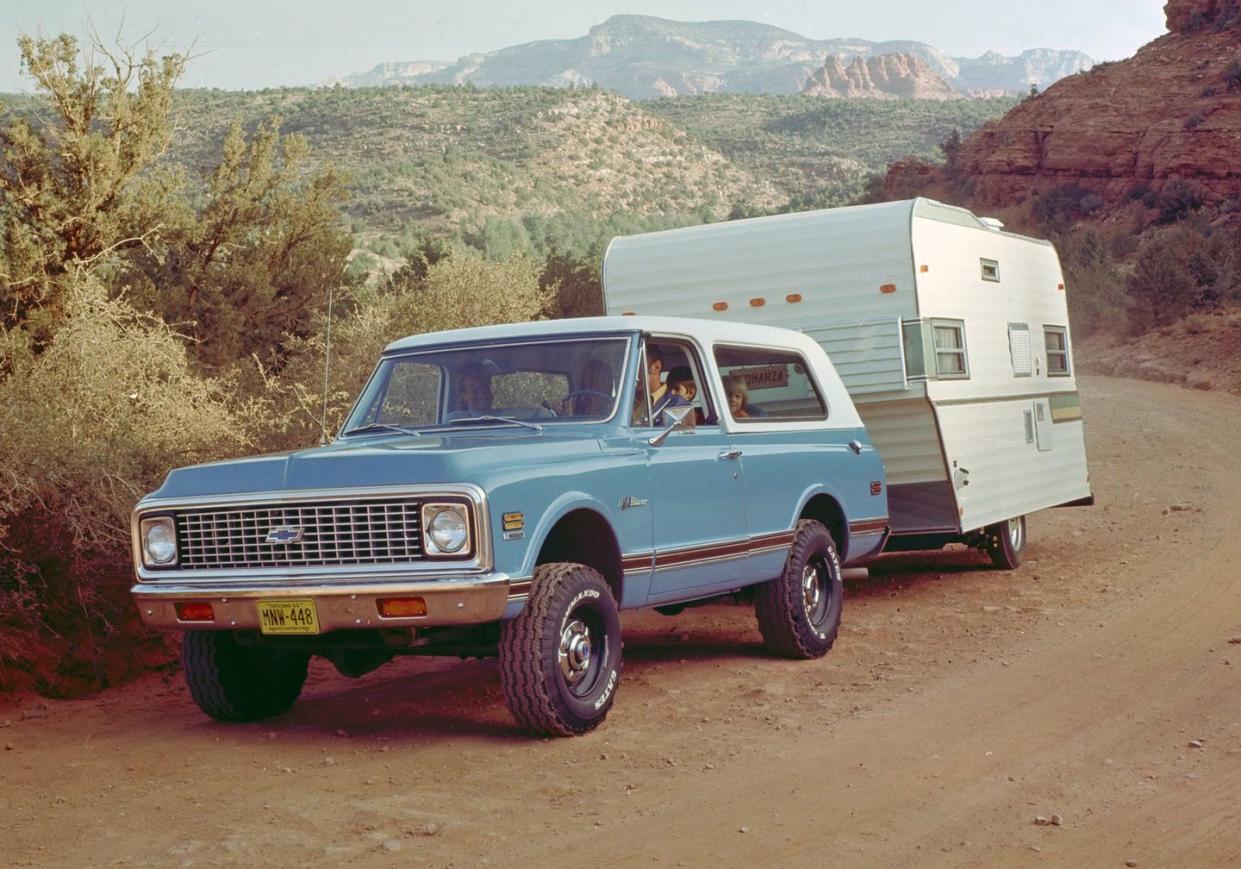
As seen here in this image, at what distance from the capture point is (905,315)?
35.7 feet

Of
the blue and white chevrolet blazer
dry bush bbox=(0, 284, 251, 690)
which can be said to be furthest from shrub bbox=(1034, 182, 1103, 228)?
the blue and white chevrolet blazer

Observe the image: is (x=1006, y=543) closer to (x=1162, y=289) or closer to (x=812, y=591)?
(x=812, y=591)

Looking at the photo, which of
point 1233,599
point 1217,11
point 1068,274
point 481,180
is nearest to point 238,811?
point 1233,599

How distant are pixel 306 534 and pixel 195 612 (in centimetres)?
64

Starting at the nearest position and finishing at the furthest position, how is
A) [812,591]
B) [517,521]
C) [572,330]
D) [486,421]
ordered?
1. [517,521]
2. [486,421]
3. [572,330]
4. [812,591]

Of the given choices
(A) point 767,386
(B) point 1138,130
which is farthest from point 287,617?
(B) point 1138,130

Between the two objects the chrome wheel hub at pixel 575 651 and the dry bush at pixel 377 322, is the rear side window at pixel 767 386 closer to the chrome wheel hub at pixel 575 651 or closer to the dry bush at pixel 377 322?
the chrome wheel hub at pixel 575 651

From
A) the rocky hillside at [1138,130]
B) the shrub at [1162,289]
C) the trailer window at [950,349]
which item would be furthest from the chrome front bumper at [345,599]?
the rocky hillside at [1138,130]

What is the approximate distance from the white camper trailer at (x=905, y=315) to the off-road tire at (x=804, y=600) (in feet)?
6.91

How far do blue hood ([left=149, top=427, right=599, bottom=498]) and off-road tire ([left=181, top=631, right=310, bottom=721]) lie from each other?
2.62 feet

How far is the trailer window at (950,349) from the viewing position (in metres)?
11.1

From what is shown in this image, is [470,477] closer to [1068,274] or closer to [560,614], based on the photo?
[560,614]

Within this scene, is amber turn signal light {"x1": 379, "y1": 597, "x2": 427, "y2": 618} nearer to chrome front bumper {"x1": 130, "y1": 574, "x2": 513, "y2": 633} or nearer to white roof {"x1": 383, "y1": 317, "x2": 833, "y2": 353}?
chrome front bumper {"x1": 130, "y1": 574, "x2": 513, "y2": 633}

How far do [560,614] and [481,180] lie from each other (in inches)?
2127
